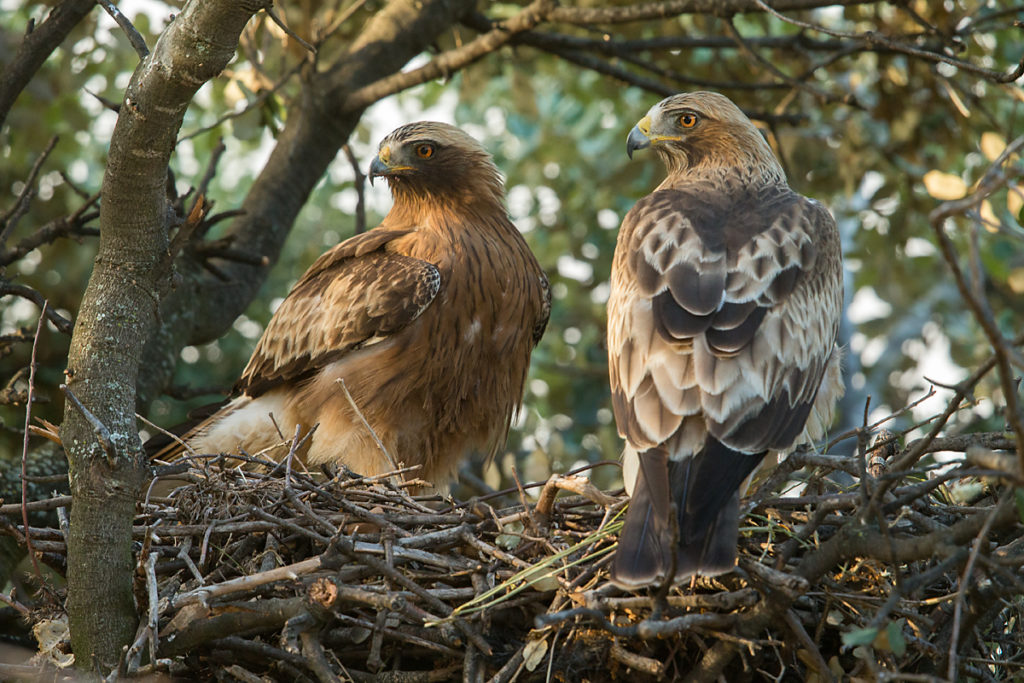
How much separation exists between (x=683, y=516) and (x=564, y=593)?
0.47 metres

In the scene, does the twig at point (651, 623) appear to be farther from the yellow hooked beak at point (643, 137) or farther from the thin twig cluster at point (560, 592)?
the yellow hooked beak at point (643, 137)

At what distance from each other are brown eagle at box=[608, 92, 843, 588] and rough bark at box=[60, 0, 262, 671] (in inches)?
63.3

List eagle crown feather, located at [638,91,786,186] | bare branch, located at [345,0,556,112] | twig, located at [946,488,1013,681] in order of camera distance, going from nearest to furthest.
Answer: twig, located at [946,488,1013,681], eagle crown feather, located at [638,91,786,186], bare branch, located at [345,0,556,112]

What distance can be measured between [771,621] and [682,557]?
32 centimetres

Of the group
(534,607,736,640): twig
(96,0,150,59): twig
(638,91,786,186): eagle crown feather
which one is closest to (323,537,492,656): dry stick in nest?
(534,607,736,640): twig

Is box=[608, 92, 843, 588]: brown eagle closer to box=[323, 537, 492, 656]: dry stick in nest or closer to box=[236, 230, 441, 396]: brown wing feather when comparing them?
box=[323, 537, 492, 656]: dry stick in nest

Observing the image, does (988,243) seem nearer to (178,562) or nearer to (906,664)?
(906,664)

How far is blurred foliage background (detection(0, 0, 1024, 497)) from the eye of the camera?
6379mm

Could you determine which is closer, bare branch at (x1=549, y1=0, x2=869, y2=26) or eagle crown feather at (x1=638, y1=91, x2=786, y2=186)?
eagle crown feather at (x1=638, y1=91, x2=786, y2=186)

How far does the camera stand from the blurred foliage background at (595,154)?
20.9 ft

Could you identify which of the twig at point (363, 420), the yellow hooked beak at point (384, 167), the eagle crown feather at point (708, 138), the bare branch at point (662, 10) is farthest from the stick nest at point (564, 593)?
the bare branch at point (662, 10)

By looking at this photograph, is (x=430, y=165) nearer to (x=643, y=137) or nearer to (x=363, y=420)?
(x=643, y=137)

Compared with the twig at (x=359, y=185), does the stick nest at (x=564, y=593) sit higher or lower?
lower

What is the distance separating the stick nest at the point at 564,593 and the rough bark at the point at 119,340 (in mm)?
158
